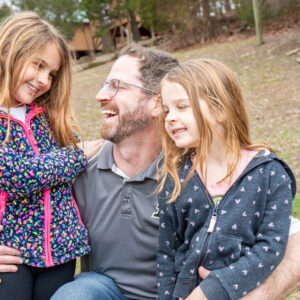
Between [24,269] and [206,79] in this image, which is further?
[24,269]

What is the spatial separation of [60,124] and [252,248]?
1.40 metres

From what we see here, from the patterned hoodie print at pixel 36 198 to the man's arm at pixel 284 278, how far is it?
1.06 m

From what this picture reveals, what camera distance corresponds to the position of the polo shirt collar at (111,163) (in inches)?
97.1

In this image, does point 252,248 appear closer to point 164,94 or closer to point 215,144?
point 215,144

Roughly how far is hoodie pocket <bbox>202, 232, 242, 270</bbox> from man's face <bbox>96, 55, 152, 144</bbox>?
1.07m

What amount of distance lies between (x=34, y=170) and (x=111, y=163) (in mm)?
638

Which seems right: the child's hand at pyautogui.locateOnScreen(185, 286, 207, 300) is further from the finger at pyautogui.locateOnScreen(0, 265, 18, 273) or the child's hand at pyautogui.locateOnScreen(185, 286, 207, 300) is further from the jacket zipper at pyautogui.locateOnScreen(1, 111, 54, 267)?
the finger at pyautogui.locateOnScreen(0, 265, 18, 273)

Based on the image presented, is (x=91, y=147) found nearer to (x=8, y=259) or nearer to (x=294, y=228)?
(x=8, y=259)

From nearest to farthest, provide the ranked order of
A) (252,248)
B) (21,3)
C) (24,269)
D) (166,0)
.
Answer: (252,248) → (24,269) → (166,0) → (21,3)

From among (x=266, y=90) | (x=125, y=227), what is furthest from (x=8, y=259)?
(x=266, y=90)

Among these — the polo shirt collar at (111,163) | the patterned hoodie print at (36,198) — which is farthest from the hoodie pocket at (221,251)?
the patterned hoodie print at (36,198)

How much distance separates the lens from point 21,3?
2094cm

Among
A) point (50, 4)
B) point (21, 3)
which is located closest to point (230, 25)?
point (50, 4)

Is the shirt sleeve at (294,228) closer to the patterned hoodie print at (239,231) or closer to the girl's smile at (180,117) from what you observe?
the patterned hoodie print at (239,231)
